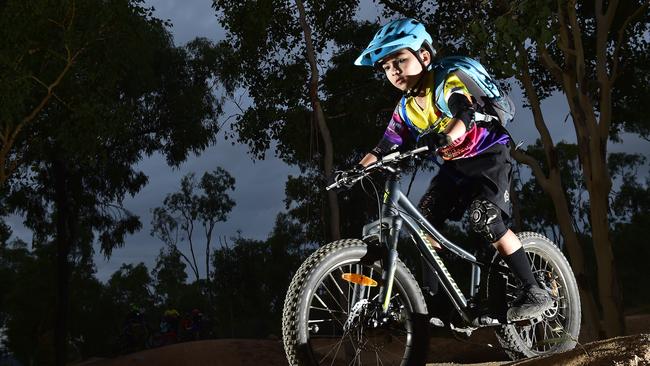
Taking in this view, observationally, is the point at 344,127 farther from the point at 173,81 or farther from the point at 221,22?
the point at 173,81

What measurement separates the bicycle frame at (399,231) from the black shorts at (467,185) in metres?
0.24

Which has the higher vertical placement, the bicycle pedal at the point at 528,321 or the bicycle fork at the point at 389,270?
the bicycle fork at the point at 389,270

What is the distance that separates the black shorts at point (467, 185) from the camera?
475 cm

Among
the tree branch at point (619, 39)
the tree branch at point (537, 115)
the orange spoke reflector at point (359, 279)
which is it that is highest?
the tree branch at point (619, 39)

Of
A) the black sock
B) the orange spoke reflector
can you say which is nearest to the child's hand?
the orange spoke reflector

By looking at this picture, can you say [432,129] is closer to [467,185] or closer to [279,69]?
[467,185]

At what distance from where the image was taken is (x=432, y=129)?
476 centimetres

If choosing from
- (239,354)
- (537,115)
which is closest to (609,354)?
(537,115)

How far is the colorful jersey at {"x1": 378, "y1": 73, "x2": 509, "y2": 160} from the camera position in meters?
4.69

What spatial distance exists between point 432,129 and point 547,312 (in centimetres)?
173

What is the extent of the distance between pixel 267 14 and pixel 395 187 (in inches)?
540

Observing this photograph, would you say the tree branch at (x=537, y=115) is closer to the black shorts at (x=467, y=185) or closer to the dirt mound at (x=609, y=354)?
the black shorts at (x=467, y=185)

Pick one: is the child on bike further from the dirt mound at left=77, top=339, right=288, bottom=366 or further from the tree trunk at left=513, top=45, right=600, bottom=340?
the dirt mound at left=77, top=339, right=288, bottom=366

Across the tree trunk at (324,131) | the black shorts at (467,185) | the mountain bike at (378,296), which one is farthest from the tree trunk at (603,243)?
the black shorts at (467,185)
